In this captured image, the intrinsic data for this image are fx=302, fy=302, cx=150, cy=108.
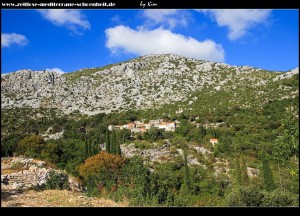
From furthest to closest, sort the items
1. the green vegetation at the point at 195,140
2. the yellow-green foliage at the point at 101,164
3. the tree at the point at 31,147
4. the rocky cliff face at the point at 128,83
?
the rocky cliff face at the point at 128,83
the yellow-green foliage at the point at 101,164
the green vegetation at the point at 195,140
the tree at the point at 31,147

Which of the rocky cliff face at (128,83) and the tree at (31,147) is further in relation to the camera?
the rocky cliff face at (128,83)

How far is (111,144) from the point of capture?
1348 inches

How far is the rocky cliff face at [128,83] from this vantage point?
188ft

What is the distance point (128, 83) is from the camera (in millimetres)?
68438

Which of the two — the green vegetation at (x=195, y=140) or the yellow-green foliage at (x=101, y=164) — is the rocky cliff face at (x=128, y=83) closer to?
the green vegetation at (x=195, y=140)

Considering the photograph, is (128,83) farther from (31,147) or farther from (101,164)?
(31,147)

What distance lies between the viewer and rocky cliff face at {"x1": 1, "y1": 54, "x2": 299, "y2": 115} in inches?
2255

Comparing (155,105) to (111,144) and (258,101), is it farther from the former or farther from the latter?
(111,144)

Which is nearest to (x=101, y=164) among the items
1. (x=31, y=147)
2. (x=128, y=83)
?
(x=31, y=147)

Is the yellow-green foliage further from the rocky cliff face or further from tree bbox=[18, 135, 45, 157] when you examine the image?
the rocky cliff face

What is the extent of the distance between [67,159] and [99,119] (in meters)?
23.8

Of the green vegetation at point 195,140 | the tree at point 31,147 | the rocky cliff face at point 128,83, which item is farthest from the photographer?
the rocky cliff face at point 128,83

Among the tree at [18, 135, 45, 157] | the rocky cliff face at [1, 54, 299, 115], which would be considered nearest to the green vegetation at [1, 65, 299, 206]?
the tree at [18, 135, 45, 157]

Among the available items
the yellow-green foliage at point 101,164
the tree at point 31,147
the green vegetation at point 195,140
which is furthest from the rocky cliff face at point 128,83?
the yellow-green foliage at point 101,164
